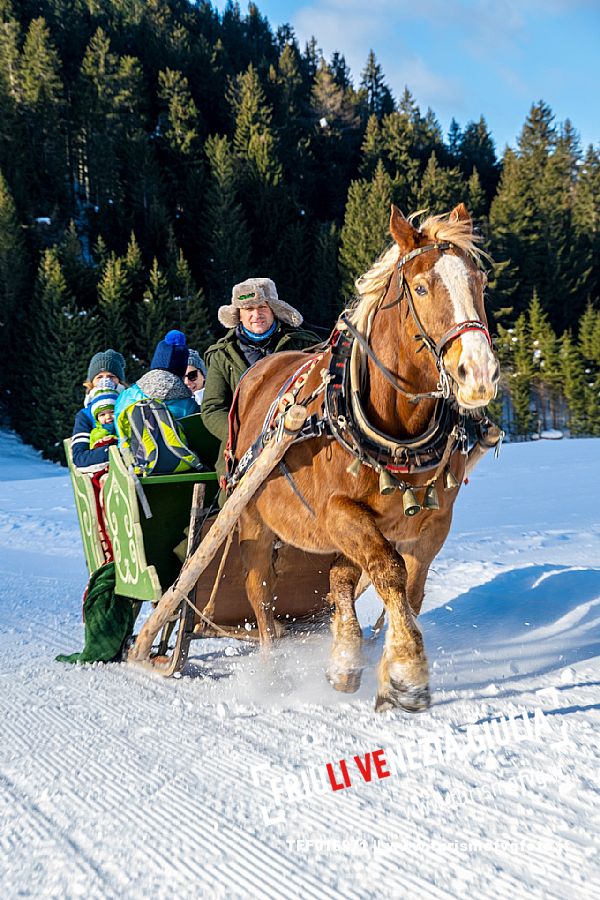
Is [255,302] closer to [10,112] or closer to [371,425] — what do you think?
[371,425]

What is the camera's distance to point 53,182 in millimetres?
43625

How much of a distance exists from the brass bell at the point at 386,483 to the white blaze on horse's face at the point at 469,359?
23.2 inches

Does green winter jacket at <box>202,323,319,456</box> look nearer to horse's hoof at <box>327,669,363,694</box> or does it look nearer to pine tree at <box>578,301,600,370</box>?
horse's hoof at <box>327,669,363,694</box>

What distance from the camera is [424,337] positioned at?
312 cm

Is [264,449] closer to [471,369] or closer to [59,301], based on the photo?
[471,369]

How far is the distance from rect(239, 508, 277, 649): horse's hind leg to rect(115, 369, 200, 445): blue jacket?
0.92 m

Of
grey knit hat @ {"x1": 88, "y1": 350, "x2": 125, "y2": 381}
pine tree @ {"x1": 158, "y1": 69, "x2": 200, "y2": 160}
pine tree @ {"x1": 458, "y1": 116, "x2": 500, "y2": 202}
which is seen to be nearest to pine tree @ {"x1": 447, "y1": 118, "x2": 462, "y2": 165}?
pine tree @ {"x1": 458, "y1": 116, "x2": 500, "y2": 202}

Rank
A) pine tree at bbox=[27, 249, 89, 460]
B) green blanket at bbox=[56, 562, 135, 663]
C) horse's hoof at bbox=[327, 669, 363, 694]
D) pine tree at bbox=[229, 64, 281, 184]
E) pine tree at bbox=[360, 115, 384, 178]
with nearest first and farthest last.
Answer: horse's hoof at bbox=[327, 669, 363, 694], green blanket at bbox=[56, 562, 135, 663], pine tree at bbox=[27, 249, 89, 460], pine tree at bbox=[229, 64, 281, 184], pine tree at bbox=[360, 115, 384, 178]

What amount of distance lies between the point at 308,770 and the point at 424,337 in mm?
1641

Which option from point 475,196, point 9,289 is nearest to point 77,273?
point 9,289

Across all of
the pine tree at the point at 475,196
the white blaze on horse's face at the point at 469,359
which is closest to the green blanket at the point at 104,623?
the white blaze on horse's face at the point at 469,359

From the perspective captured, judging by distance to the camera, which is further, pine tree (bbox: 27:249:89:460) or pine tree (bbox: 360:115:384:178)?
pine tree (bbox: 360:115:384:178)

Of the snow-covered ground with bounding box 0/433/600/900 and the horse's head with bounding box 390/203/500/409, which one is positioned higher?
the horse's head with bounding box 390/203/500/409

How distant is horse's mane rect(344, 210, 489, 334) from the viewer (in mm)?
3248
